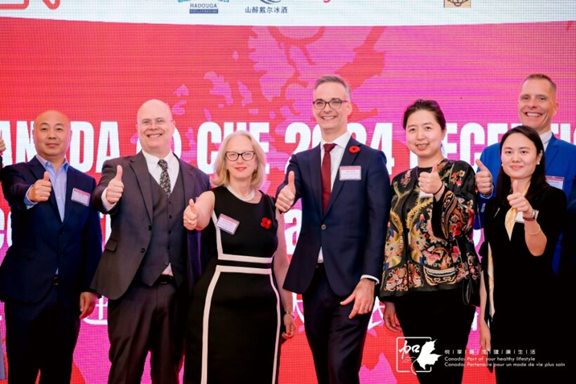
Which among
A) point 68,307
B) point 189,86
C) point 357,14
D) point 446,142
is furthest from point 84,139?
point 446,142

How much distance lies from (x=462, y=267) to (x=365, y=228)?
0.52 metres

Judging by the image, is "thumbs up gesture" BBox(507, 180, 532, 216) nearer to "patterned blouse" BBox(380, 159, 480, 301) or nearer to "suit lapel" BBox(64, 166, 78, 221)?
"patterned blouse" BBox(380, 159, 480, 301)

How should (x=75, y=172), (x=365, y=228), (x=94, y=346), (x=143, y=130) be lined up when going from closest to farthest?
(x=365, y=228) < (x=143, y=130) < (x=75, y=172) < (x=94, y=346)

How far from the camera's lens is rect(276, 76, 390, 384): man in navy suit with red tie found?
3061mm

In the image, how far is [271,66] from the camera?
4.42 metres

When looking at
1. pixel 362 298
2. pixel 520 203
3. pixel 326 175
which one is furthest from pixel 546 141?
pixel 362 298

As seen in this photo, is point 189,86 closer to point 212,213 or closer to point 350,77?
point 350,77

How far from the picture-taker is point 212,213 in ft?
10.0

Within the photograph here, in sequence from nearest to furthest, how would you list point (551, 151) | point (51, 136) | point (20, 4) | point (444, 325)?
point (444, 325) < point (551, 151) < point (51, 136) < point (20, 4)

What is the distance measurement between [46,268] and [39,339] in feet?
1.24

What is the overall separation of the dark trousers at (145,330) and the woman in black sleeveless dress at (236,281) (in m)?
0.22

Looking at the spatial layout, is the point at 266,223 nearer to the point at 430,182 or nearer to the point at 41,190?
the point at 430,182

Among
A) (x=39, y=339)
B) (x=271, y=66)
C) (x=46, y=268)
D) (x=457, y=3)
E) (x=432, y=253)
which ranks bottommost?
(x=39, y=339)

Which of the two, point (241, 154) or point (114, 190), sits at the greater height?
point (241, 154)
